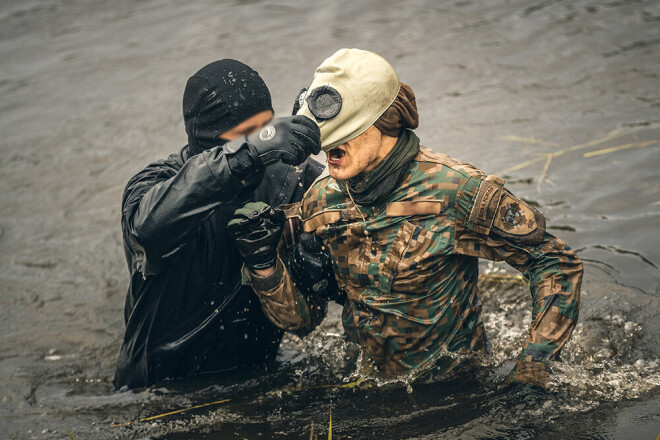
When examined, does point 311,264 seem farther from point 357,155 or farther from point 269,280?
point 357,155

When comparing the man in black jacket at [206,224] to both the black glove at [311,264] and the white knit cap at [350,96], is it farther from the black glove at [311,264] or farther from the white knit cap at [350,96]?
the black glove at [311,264]

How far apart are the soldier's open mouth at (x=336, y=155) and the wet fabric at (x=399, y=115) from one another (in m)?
0.20

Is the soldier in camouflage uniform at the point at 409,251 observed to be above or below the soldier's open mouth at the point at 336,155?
below

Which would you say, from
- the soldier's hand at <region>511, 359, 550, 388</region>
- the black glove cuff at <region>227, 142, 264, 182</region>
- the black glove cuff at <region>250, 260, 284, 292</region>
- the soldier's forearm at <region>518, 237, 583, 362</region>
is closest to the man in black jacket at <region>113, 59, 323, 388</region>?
the black glove cuff at <region>227, 142, 264, 182</region>

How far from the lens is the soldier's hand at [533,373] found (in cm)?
329

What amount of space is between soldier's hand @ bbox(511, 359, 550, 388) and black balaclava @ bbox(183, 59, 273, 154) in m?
1.85

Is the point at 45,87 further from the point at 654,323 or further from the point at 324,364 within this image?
the point at 654,323

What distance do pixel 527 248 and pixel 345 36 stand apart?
7.84 metres

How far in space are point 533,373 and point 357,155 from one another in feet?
4.06

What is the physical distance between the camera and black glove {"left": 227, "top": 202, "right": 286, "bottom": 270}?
3514 mm

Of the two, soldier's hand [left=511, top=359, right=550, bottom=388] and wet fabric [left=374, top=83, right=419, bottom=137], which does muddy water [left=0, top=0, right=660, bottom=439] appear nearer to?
soldier's hand [left=511, top=359, right=550, bottom=388]

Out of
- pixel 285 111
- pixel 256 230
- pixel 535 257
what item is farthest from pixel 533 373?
pixel 285 111

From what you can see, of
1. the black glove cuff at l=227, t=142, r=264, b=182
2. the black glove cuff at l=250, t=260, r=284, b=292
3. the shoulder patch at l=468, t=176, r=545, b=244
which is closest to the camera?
the shoulder patch at l=468, t=176, r=545, b=244

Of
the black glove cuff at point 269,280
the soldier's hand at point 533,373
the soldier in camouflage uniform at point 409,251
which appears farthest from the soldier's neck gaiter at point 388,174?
the soldier's hand at point 533,373
